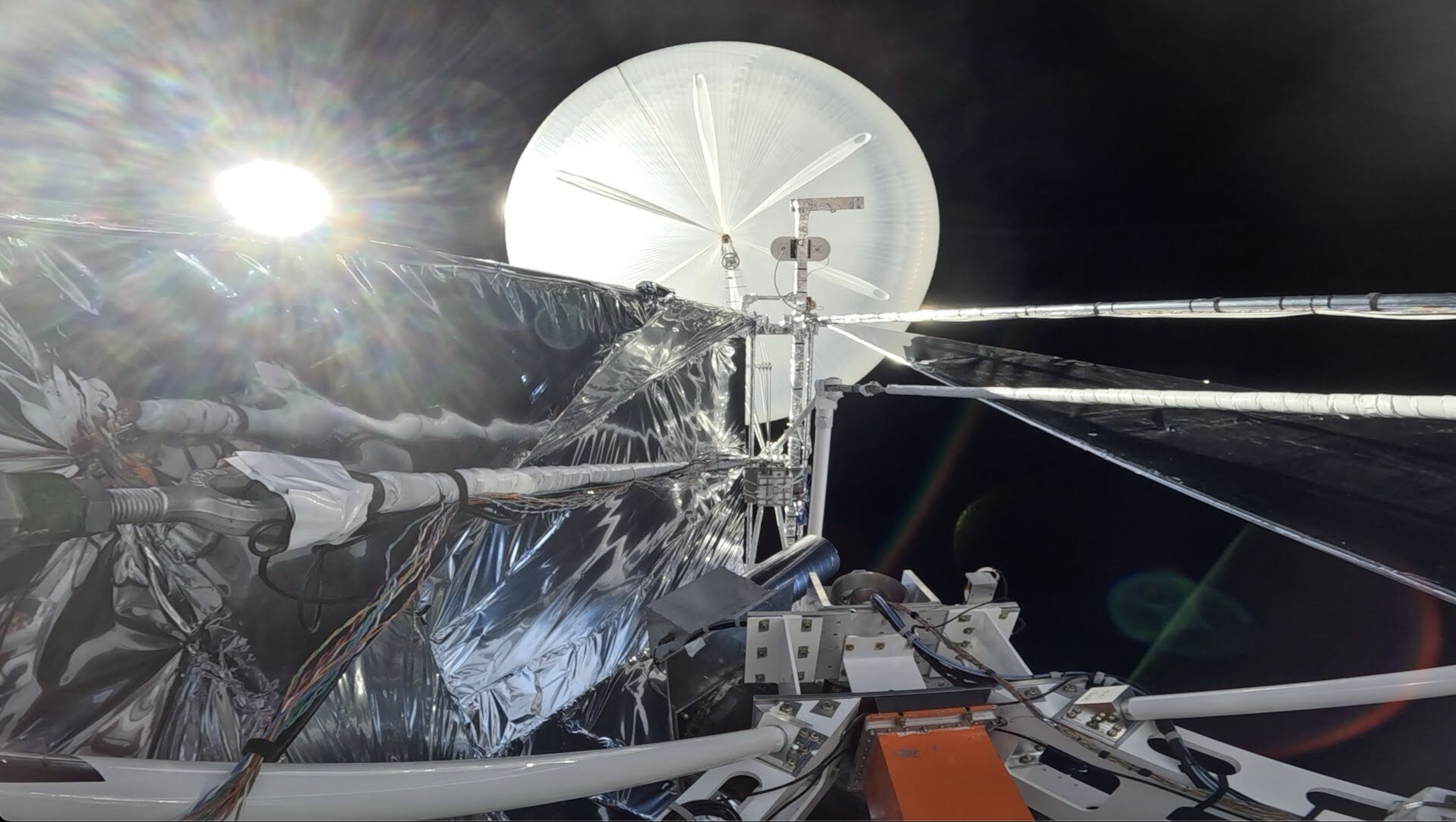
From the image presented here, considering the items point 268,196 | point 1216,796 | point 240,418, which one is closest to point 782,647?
point 1216,796

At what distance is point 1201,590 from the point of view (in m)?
2.83

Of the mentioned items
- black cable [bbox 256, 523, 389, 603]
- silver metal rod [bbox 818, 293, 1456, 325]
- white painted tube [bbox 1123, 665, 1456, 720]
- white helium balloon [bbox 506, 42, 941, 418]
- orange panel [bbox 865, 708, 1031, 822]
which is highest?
white helium balloon [bbox 506, 42, 941, 418]

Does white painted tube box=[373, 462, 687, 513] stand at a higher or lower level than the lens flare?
lower

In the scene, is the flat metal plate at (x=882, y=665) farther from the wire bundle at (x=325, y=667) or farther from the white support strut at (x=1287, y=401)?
the wire bundle at (x=325, y=667)

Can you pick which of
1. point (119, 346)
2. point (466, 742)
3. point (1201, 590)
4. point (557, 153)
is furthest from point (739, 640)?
point (1201, 590)

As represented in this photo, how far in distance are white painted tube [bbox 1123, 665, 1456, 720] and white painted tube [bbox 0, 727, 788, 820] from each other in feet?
2.75

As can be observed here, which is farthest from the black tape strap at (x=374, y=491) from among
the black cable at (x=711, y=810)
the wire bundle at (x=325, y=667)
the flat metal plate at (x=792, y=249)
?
the flat metal plate at (x=792, y=249)

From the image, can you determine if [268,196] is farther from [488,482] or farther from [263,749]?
[263,749]

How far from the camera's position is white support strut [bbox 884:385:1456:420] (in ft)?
2.33

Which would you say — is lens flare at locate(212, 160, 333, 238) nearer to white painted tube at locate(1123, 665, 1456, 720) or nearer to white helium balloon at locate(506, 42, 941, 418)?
white helium balloon at locate(506, 42, 941, 418)

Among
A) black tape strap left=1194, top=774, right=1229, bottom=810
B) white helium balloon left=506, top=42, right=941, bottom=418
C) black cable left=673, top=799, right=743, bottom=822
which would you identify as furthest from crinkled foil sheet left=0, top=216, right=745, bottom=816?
white helium balloon left=506, top=42, right=941, bottom=418

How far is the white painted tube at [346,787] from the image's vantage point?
0.53m

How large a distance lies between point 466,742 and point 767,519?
3118mm

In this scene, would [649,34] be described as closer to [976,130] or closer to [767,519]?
[976,130]
